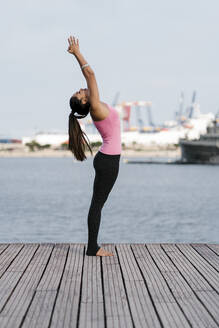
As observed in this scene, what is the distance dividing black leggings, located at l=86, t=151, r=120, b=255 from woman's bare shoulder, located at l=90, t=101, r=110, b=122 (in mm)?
396

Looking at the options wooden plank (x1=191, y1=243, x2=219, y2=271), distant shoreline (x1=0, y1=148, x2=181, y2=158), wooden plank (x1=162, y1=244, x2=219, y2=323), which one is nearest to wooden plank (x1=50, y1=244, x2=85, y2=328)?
wooden plank (x1=162, y1=244, x2=219, y2=323)

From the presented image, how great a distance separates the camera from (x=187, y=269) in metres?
4.93

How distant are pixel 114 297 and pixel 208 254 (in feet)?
6.19

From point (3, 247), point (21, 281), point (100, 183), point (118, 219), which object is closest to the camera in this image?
point (21, 281)

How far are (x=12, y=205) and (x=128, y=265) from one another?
22.8 meters

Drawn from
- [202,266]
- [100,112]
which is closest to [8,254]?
[100,112]

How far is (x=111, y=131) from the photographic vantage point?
16.3 ft

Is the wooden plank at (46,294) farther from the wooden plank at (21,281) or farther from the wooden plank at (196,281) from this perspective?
the wooden plank at (196,281)

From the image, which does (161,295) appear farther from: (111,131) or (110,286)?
(111,131)

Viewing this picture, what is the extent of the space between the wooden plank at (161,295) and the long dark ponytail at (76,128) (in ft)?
3.65

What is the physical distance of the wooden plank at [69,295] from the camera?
3441 millimetres

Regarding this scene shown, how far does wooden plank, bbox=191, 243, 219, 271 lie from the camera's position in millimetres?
5166

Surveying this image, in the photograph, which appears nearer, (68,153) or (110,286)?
(110,286)

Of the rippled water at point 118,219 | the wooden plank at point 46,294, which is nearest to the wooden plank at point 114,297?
the wooden plank at point 46,294
